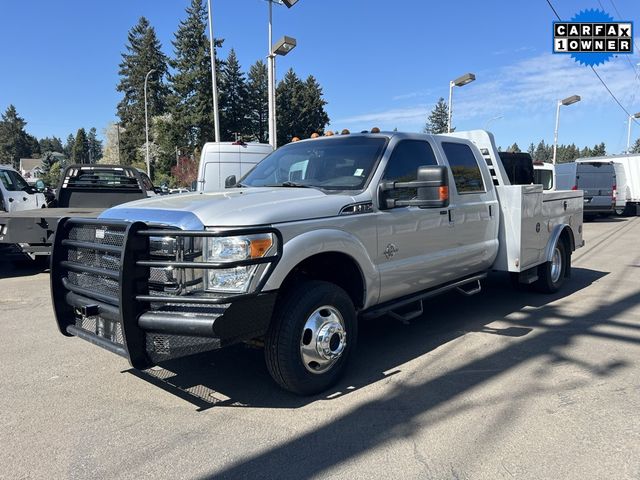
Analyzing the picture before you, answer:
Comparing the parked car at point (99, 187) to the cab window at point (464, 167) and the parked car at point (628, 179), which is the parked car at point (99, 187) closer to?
the cab window at point (464, 167)

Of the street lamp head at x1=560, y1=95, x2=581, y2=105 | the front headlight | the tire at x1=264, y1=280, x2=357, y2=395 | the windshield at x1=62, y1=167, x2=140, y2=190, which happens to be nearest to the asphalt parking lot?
the tire at x1=264, y1=280, x2=357, y2=395

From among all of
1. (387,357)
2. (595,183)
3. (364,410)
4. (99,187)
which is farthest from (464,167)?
(595,183)

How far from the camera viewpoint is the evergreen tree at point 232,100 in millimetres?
66062

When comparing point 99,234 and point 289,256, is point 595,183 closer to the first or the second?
→ point 289,256

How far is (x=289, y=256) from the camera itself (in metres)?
3.47

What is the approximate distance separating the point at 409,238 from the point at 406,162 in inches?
28.5

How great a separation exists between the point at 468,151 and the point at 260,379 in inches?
135

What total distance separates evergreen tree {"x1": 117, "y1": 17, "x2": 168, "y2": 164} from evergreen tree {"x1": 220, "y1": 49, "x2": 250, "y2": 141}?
11.7 m

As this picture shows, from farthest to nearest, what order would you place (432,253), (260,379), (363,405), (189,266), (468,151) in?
(468,151) → (432,253) → (260,379) → (363,405) → (189,266)

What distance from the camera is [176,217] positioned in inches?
133

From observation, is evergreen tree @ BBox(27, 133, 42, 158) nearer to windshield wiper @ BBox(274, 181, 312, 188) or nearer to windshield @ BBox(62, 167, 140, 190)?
windshield @ BBox(62, 167, 140, 190)

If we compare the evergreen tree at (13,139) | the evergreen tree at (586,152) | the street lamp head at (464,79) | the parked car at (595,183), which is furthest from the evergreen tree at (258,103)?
the evergreen tree at (586,152)

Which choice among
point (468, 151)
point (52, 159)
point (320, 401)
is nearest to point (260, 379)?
point (320, 401)

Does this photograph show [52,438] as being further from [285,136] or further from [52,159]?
[52,159]
